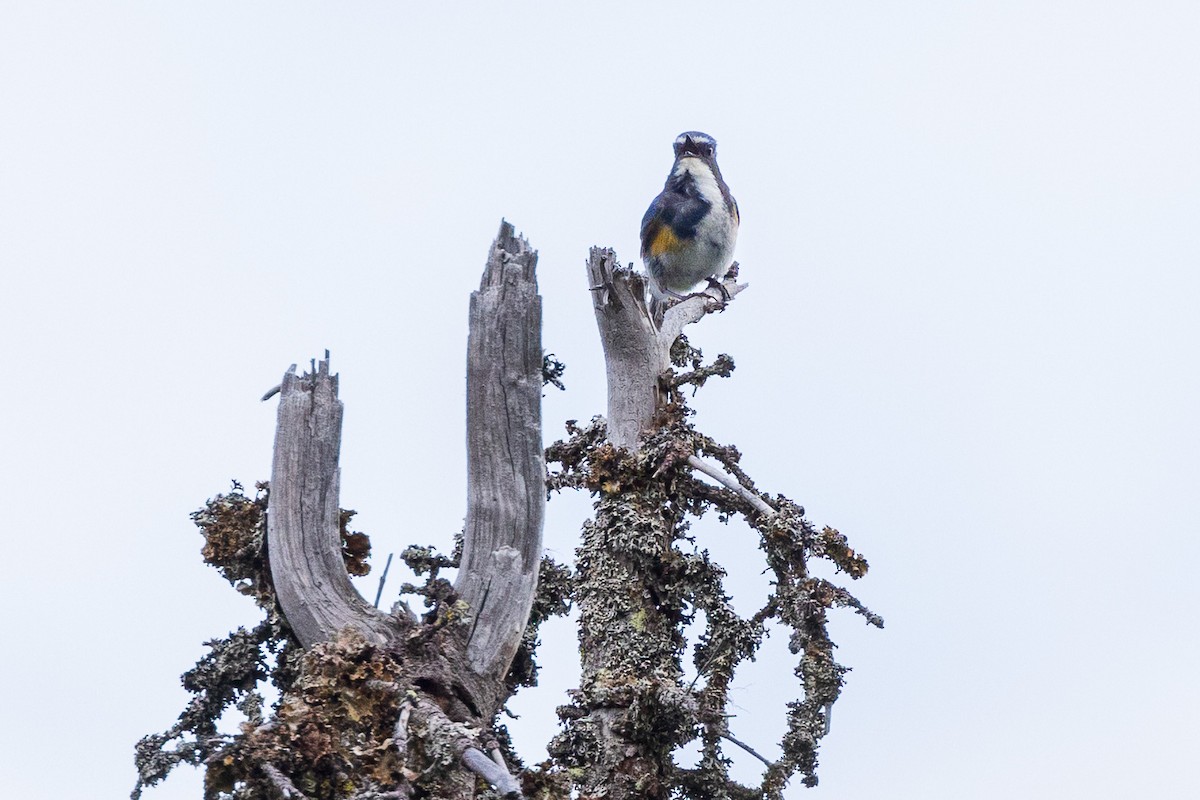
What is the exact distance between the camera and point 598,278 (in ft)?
24.9

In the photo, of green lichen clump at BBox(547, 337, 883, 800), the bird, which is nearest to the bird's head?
the bird

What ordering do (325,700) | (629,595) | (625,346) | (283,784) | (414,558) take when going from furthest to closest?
1. (625,346)
2. (629,595)
3. (414,558)
4. (325,700)
5. (283,784)

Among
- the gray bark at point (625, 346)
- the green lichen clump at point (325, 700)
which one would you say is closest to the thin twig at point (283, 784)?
the green lichen clump at point (325, 700)

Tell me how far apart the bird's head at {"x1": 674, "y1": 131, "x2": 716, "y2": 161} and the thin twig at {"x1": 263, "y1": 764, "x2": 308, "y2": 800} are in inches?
206

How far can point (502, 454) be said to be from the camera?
17.4 ft

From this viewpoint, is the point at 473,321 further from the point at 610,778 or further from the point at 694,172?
the point at 694,172

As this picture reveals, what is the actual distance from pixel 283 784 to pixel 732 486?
321 cm

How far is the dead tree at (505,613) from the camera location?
4656mm

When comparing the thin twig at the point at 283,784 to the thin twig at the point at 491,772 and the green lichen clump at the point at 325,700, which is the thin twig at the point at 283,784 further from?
the thin twig at the point at 491,772

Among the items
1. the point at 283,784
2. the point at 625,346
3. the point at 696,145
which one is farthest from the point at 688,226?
the point at 283,784

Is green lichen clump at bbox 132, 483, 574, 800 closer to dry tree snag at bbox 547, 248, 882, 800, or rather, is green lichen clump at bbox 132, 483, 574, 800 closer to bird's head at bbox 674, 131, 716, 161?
dry tree snag at bbox 547, 248, 882, 800

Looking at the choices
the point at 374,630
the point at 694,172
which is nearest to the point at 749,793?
the point at 374,630

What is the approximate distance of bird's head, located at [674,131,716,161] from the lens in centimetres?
862

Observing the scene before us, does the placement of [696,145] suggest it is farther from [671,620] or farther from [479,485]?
[479,485]
